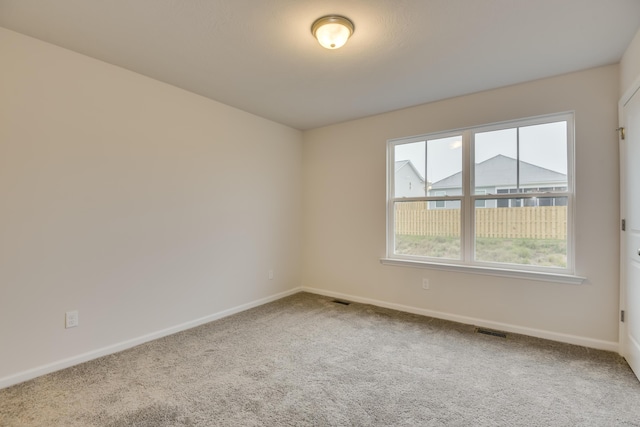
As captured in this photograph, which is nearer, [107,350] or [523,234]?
[107,350]

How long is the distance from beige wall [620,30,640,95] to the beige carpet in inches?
84.2

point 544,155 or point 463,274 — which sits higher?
point 544,155

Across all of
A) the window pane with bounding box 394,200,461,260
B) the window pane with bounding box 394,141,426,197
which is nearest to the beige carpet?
the window pane with bounding box 394,200,461,260

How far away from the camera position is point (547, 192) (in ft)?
9.27

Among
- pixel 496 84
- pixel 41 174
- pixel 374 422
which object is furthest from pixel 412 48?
pixel 41 174

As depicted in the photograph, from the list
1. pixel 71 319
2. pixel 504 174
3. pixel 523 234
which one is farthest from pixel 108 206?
pixel 523 234

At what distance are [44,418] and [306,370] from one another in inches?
61.2

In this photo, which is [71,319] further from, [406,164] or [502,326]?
[502,326]

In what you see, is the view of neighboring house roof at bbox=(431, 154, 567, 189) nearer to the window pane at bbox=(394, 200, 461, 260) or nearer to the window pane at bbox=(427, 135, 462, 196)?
the window pane at bbox=(427, 135, 462, 196)

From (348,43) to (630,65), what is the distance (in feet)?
6.92

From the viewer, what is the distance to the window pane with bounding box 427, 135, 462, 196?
3330mm

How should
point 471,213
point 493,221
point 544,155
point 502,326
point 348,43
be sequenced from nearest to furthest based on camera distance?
1. point 348,43
2. point 544,155
3. point 502,326
4. point 493,221
5. point 471,213

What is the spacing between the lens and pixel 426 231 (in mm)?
3535

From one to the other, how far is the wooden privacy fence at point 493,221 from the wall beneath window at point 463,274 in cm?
20
